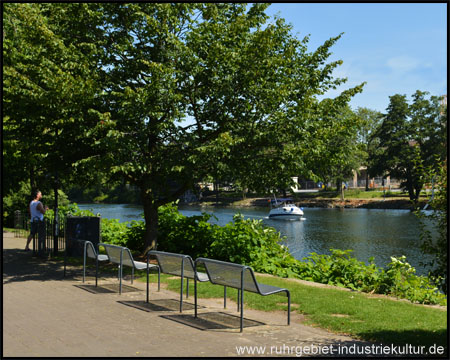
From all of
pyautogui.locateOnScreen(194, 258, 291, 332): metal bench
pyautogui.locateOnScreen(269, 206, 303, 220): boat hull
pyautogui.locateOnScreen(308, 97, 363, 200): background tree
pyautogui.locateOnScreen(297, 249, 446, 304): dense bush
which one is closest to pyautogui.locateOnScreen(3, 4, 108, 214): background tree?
pyautogui.locateOnScreen(194, 258, 291, 332): metal bench

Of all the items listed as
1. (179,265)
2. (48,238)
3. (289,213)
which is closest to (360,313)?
(179,265)

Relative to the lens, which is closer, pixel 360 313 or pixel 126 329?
pixel 126 329

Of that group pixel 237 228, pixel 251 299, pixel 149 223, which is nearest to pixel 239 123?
pixel 237 228

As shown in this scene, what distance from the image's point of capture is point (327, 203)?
254 feet

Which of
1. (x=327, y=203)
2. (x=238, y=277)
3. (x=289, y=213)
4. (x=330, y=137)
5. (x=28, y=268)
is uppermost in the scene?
(x=330, y=137)

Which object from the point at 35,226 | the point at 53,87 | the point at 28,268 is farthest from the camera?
the point at 35,226

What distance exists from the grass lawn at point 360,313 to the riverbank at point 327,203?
59470 mm

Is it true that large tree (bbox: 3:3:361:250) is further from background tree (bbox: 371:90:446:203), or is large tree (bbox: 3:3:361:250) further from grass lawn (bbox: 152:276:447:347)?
background tree (bbox: 371:90:446:203)

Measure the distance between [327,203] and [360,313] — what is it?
71.2 m

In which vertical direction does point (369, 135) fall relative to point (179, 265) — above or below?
above

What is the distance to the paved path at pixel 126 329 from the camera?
5906mm

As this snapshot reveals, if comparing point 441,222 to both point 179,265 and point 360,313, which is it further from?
→ point 179,265

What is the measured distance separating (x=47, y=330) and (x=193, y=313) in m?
2.24

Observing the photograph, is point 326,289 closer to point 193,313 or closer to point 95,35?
point 193,313
